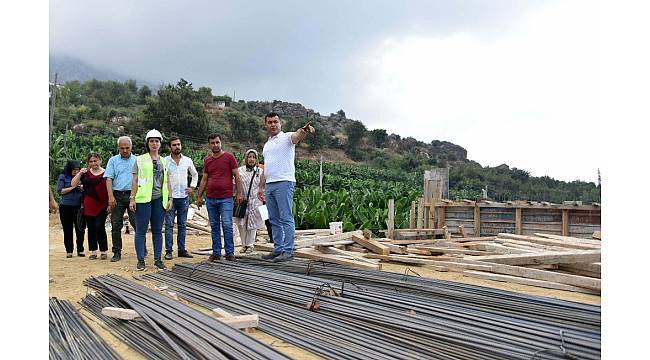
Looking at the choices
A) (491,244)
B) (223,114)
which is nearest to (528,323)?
(491,244)

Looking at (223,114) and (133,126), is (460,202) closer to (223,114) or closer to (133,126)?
(133,126)

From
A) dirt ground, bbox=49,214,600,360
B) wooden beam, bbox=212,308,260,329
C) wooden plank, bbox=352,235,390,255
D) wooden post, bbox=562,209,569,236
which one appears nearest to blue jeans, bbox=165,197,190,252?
dirt ground, bbox=49,214,600,360

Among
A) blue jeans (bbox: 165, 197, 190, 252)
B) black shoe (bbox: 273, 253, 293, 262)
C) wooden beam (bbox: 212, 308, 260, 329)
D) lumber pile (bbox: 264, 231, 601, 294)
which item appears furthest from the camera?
blue jeans (bbox: 165, 197, 190, 252)

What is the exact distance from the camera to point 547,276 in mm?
5289

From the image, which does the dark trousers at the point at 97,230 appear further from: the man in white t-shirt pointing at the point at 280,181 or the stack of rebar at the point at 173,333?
the stack of rebar at the point at 173,333

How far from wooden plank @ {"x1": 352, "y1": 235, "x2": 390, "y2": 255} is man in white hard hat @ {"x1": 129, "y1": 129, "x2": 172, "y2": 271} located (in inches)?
111

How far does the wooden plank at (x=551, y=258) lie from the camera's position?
5.49m

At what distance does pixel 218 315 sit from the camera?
3.94 metres

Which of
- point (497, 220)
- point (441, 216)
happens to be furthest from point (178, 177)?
point (497, 220)

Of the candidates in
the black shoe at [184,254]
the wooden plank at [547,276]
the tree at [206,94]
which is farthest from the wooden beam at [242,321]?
the tree at [206,94]

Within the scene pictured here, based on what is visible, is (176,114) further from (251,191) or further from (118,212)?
(118,212)

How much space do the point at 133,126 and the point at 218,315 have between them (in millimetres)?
37362

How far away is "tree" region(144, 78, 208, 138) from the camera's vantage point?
38656mm

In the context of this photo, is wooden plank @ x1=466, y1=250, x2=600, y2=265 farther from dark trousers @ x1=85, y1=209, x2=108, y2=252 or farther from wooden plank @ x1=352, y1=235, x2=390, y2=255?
dark trousers @ x1=85, y1=209, x2=108, y2=252
